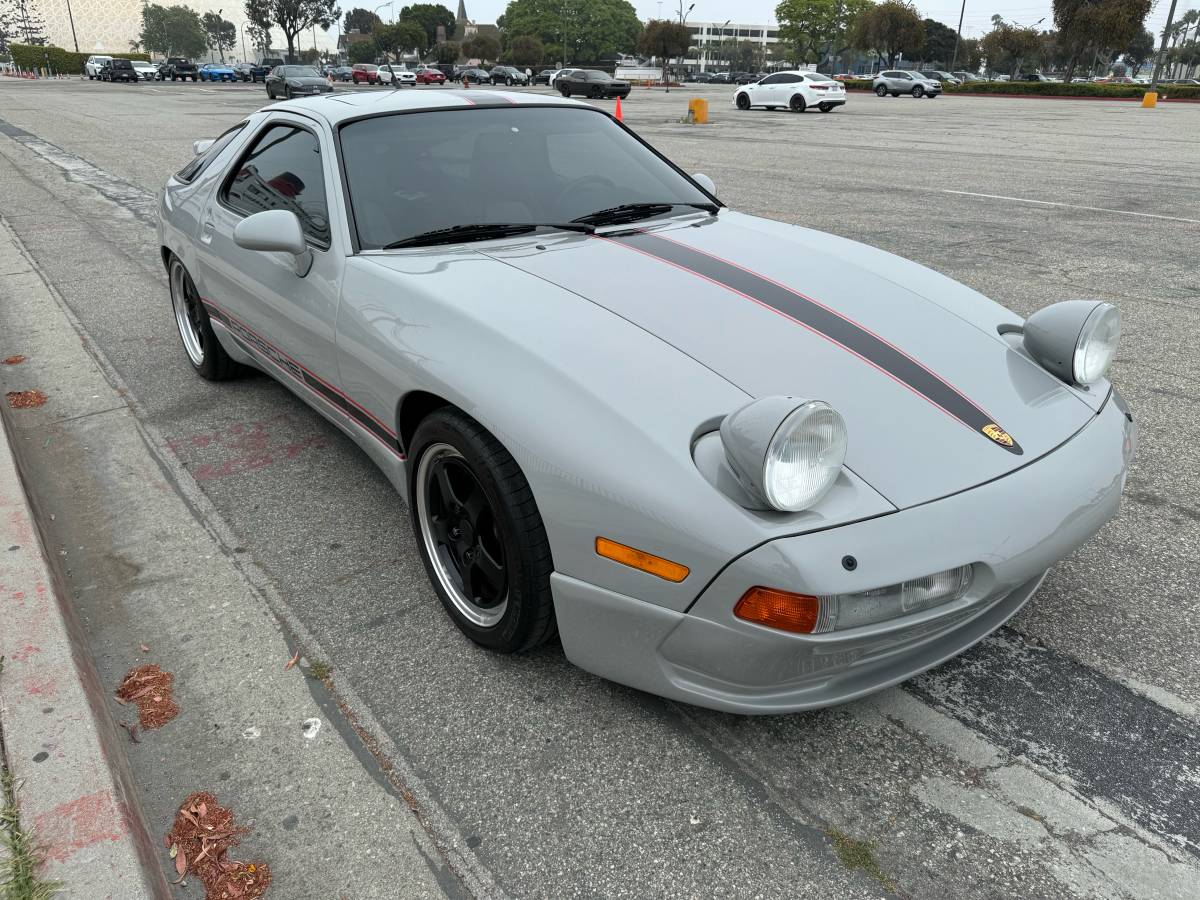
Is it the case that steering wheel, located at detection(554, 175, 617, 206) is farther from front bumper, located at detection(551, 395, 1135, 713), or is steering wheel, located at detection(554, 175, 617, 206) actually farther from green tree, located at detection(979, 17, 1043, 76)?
green tree, located at detection(979, 17, 1043, 76)

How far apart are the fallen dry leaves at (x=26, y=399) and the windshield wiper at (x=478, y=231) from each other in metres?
2.49

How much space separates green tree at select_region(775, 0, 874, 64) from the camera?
275ft

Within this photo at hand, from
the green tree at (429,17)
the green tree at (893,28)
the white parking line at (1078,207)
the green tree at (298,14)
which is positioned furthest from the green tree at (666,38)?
the white parking line at (1078,207)

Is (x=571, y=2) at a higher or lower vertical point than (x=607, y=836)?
higher

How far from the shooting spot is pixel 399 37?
95000mm

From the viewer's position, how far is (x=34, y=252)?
7070 millimetres

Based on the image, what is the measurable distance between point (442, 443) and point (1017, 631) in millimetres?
1660

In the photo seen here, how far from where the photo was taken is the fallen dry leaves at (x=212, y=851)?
5.68 feet

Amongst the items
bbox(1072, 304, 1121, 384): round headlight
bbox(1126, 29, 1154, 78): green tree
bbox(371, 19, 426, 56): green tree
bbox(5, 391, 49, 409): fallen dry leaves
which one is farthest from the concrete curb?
bbox(1126, 29, 1154, 78): green tree

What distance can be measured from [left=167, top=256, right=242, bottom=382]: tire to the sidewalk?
751mm

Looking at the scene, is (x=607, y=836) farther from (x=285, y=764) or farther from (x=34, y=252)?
(x=34, y=252)

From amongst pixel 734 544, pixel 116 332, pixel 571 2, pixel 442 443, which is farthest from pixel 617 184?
pixel 571 2

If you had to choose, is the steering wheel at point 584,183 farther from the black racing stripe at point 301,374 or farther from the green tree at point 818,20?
the green tree at point 818,20

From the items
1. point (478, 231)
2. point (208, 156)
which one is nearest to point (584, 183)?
point (478, 231)
